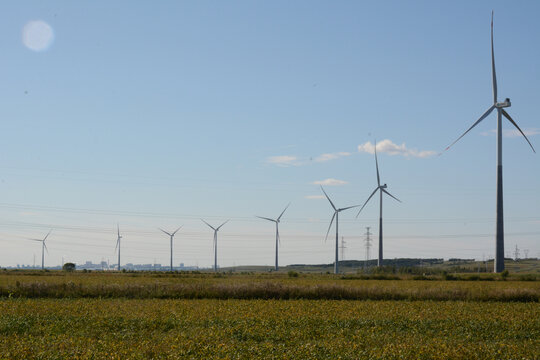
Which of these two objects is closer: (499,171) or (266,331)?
(266,331)

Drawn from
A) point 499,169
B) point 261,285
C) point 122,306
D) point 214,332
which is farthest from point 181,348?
point 499,169

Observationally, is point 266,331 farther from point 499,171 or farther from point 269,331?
point 499,171

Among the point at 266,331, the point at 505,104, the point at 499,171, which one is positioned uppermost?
the point at 505,104

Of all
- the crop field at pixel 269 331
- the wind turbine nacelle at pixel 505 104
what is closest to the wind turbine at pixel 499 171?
the wind turbine nacelle at pixel 505 104

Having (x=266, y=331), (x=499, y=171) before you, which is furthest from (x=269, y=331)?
(x=499, y=171)

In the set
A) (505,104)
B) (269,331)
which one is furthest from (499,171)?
(269,331)

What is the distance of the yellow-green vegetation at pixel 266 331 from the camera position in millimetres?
25578

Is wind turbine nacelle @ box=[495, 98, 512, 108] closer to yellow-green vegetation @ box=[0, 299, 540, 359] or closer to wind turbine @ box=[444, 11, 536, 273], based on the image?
wind turbine @ box=[444, 11, 536, 273]

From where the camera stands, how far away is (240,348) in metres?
26.5

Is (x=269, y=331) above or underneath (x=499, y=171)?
underneath

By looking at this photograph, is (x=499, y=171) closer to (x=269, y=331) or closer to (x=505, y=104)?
(x=505, y=104)

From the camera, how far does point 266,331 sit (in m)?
31.8

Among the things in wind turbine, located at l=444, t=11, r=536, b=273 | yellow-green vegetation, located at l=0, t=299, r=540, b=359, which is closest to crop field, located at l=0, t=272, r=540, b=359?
yellow-green vegetation, located at l=0, t=299, r=540, b=359

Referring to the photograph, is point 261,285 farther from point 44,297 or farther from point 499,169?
point 499,169
